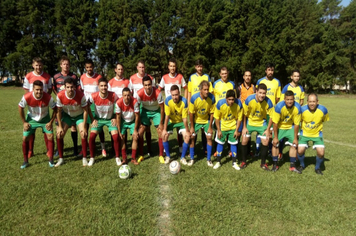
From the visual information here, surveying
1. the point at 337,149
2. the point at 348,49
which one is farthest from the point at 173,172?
the point at 348,49

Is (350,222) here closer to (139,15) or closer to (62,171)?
(62,171)

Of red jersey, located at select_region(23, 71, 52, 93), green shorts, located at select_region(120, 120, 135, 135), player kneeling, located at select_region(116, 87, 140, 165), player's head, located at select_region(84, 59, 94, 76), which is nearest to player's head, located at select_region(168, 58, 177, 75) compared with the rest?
player kneeling, located at select_region(116, 87, 140, 165)

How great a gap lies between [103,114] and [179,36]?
29032mm

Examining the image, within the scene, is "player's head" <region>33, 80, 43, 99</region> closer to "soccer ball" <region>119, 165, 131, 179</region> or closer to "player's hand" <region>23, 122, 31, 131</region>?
"player's hand" <region>23, 122, 31, 131</region>

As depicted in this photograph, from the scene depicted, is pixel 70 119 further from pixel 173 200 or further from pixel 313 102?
pixel 313 102

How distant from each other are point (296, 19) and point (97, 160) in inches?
1436

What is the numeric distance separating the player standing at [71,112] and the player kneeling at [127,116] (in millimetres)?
664

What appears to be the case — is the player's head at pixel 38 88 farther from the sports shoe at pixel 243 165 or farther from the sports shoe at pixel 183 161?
the sports shoe at pixel 243 165

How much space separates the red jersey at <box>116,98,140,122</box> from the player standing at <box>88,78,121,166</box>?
0.22 meters

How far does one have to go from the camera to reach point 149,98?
4953 mm

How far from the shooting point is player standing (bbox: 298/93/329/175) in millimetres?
4352

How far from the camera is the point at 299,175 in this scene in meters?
4.27

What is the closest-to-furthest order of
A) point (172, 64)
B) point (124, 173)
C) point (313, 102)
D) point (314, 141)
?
point (124, 173)
point (313, 102)
point (314, 141)
point (172, 64)

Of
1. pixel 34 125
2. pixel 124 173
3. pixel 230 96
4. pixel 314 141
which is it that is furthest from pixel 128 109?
pixel 314 141
